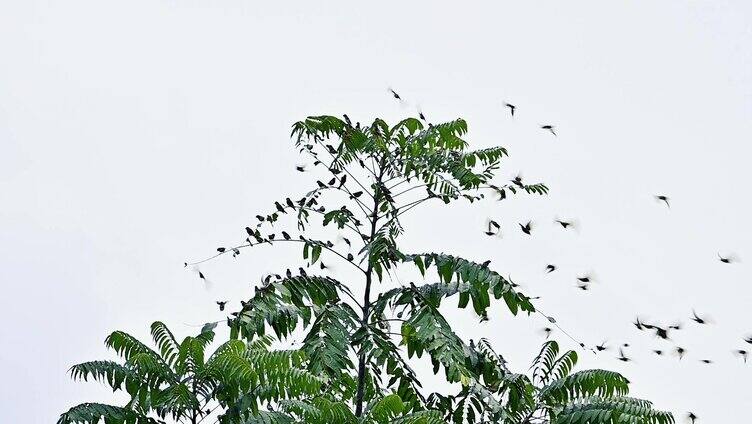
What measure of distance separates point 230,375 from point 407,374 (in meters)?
1.20

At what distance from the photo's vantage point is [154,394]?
7.06 m

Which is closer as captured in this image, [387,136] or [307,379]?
[307,379]

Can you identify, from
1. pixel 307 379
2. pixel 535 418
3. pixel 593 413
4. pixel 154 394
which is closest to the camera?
pixel 307 379

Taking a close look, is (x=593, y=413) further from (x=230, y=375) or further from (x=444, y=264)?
(x=230, y=375)

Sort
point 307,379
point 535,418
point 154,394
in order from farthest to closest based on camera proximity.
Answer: point 535,418, point 154,394, point 307,379

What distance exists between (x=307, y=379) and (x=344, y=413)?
31cm

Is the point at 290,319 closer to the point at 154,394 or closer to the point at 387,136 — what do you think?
the point at 154,394

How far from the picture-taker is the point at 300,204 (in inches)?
298

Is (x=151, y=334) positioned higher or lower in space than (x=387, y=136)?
lower

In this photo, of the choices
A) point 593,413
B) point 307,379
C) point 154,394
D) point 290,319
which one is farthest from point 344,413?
point 593,413

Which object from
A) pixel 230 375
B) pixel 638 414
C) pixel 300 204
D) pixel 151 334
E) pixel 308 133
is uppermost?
pixel 308 133

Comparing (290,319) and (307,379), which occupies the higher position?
(290,319)

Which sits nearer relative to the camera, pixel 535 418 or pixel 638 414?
→ pixel 638 414

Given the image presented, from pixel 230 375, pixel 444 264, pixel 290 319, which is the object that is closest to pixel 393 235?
pixel 444 264
